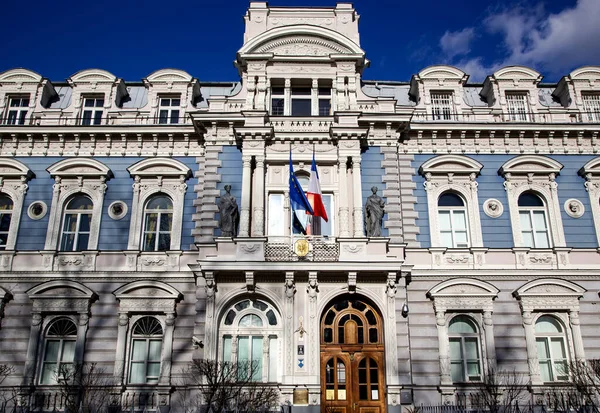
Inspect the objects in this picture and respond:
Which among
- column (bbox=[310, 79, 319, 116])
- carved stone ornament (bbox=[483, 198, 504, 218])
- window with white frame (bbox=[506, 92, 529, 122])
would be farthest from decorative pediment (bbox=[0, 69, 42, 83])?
window with white frame (bbox=[506, 92, 529, 122])

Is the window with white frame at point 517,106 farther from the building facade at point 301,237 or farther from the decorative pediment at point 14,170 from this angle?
the decorative pediment at point 14,170

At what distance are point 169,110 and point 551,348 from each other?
1795 cm

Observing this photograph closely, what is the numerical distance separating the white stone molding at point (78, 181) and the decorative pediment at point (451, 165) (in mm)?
12828

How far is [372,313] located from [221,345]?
5.52 meters

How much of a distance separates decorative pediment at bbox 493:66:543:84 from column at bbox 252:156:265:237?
11.2m

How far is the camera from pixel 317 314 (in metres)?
20.7

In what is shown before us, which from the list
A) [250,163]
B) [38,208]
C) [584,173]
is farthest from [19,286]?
[584,173]

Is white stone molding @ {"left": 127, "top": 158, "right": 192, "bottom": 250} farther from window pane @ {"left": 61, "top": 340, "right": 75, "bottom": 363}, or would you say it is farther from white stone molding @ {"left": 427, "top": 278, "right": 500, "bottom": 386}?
white stone molding @ {"left": 427, "top": 278, "right": 500, "bottom": 386}

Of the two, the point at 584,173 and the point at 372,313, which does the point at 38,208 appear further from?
the point at 584,173

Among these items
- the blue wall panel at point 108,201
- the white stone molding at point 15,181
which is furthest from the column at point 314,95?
the white stone molding at point 15,181

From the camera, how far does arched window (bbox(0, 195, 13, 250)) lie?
76.3ft

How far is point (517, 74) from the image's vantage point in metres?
25.7

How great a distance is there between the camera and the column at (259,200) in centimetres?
2200

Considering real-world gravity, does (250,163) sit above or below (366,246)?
above
